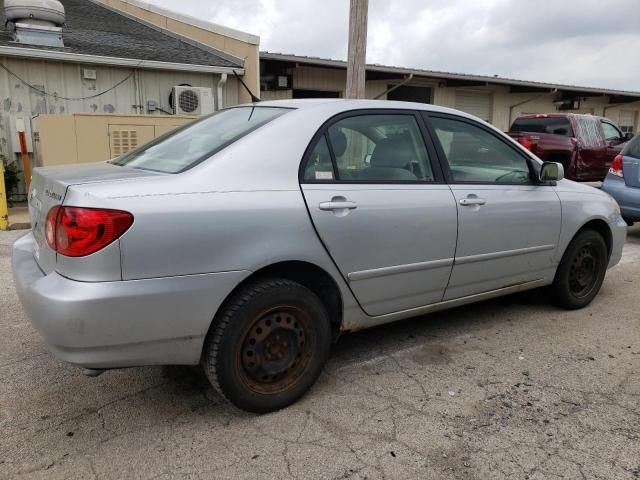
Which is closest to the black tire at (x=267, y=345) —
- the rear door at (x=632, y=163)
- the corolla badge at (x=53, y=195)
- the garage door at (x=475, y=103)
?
the corolla badge at (x=53, y=195)

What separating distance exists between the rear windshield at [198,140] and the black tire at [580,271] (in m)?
2.58

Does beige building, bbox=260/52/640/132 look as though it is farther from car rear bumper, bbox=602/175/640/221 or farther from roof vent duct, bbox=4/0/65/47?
car rear bumper, bbox=602/175/640/221

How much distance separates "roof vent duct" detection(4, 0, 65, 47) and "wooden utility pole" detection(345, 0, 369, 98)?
17.5ft

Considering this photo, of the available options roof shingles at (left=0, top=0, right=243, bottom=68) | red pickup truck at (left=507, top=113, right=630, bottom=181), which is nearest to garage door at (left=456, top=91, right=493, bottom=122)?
red pickup truck at (left=507, top=113, right=630, bottom=181)

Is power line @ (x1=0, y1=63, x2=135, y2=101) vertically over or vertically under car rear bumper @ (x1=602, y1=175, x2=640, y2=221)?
over

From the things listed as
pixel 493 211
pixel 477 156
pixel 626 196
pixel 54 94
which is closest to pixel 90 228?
pixel 493 211

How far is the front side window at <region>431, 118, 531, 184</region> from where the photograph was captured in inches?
141

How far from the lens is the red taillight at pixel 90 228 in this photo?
2.27 meters

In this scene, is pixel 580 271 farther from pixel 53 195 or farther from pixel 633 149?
pixel 53 195

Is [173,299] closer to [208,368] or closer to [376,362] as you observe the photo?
[208,368]

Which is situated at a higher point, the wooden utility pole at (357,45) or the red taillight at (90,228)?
the wooden utility pole at (357,45)

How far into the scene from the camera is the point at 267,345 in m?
2.73

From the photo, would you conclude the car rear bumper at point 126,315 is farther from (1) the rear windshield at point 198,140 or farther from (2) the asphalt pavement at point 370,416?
(1) the rear windshield at point 198,140

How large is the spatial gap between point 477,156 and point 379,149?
86 cm
